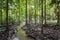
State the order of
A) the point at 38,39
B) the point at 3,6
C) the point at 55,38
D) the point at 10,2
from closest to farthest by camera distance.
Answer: the point at 55,38, the point at 38,39, the point at 10,2, the point at 3,6

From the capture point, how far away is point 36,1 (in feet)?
105

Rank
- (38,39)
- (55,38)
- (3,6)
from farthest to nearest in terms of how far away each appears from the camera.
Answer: (3,6), (38,39), (55,38)

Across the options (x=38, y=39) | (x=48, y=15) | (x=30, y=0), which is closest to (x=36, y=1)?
(x=30, y=0)

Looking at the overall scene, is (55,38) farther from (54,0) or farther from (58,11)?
(58,11)

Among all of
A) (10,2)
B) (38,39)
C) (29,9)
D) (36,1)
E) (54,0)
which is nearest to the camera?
(38,39)

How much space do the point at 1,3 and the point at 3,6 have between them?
36.7 inches

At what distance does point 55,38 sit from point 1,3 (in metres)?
10.4

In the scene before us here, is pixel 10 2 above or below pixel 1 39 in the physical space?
above

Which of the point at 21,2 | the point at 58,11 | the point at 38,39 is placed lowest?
the point at 38,39

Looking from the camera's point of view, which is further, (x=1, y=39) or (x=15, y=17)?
(x=15, y=17)

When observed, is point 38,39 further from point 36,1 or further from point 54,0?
point 36,1

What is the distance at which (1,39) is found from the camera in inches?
518

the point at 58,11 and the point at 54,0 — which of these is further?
the point at 58,11

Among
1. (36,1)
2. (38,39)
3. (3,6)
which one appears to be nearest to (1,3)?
(3,6)
